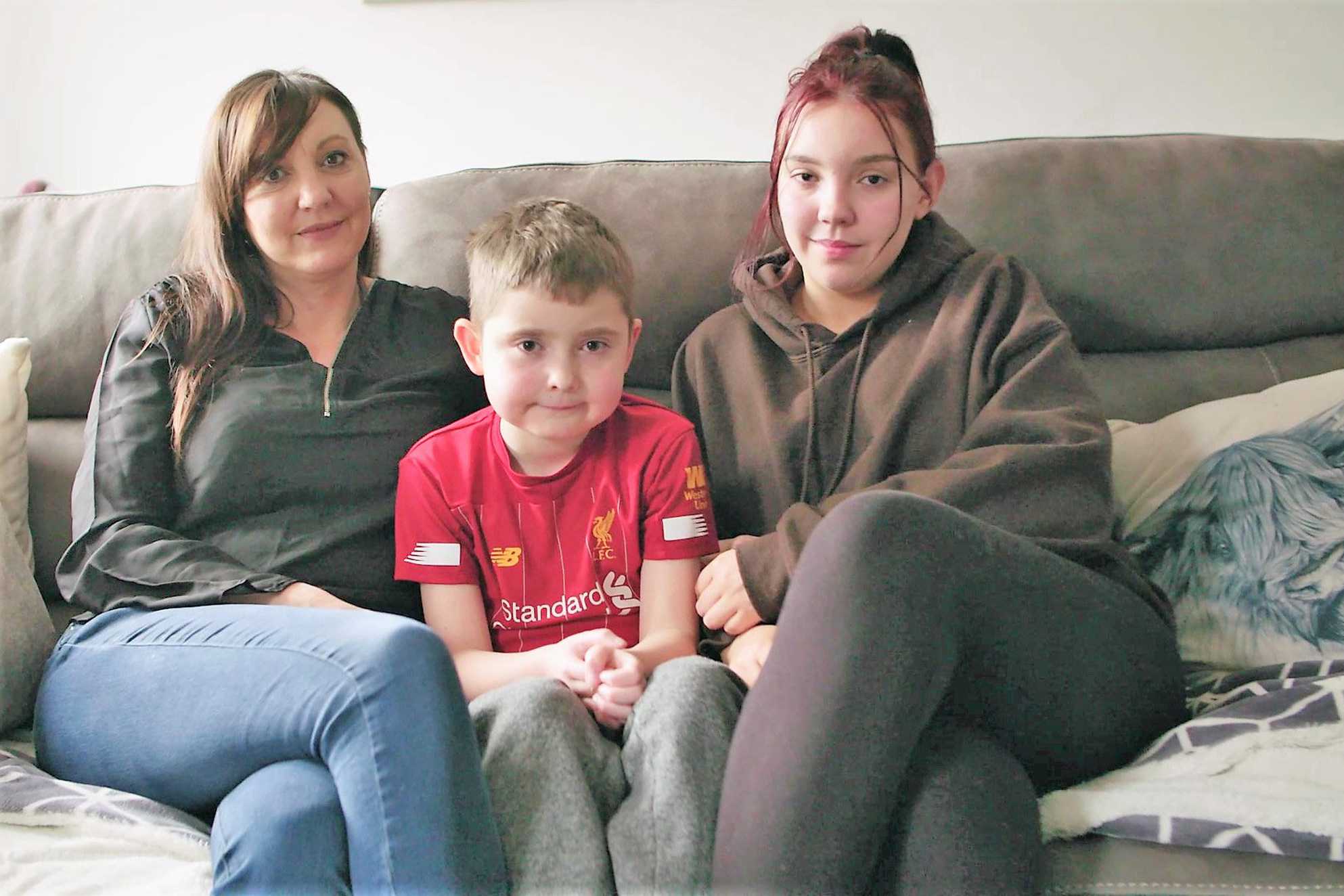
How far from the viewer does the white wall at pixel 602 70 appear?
1.90 m

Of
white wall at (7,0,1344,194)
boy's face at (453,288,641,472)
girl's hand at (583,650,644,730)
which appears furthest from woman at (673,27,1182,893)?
white wall at (7,0,1344,194)

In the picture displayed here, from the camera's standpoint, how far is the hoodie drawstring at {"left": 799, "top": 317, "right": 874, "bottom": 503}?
132 centimetres

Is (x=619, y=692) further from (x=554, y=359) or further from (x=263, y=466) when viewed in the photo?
(x=263, y=466)

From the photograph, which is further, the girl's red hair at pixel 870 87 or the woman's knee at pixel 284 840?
the girl's red hair at pixel 870 87

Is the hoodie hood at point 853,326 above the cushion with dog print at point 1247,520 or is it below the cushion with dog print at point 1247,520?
above

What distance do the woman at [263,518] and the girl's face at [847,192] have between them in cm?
48

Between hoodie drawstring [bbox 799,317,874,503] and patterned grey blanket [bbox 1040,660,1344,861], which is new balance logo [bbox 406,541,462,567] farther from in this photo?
patterned grey blanket [bbox 1040,660,1344,861]

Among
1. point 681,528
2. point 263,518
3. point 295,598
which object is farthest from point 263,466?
point 681,528

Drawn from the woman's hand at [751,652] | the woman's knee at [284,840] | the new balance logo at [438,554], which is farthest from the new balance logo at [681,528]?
the woman's knee at [284,840]

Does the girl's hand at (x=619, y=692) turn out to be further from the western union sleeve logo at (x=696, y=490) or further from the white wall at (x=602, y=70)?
the white wall at (x=602, y=70)

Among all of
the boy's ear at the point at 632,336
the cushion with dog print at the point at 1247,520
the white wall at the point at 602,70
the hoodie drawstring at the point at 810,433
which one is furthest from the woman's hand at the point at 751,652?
the white wall at the point at 602,70

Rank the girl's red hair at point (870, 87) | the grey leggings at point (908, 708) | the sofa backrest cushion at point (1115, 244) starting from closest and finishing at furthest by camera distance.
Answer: the grey leggings at point (908, 708) → the girl's red hair at point (870, 87) → the sofa backrest cushion at point (1115, 244)

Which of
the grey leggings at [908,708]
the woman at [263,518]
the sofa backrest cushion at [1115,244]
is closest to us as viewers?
the grey leggings at [908,708]

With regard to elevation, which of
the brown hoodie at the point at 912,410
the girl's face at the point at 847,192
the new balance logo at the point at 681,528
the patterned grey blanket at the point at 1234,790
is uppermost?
the girl's face at the point at 847,192
